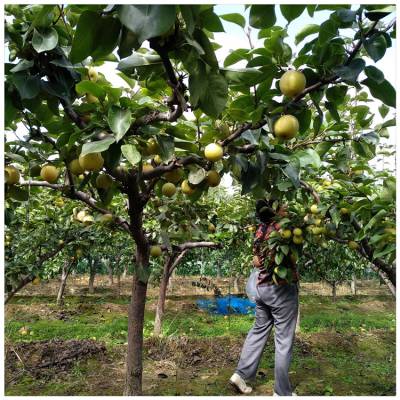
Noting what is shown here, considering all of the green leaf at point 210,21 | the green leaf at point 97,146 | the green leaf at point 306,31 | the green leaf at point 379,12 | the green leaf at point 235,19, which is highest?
the green leaf at point 235,19

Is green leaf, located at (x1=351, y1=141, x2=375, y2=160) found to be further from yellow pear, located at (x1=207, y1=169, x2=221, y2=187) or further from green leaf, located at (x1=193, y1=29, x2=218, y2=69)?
green leaf, located at (x1=193, y1=29, x2=218, y2=69)

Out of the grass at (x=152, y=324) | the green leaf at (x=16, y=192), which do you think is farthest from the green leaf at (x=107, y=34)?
the grass at (x=152, y=324)

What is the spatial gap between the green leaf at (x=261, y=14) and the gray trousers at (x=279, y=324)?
2.61 metres

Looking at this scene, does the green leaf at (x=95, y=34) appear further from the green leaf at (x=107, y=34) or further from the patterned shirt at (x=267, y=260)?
the patterned shirt at (x=267, y=260)

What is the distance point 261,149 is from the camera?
4.74 ft

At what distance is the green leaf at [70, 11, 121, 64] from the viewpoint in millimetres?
873

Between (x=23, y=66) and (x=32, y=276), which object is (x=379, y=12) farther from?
(x=32, y=276)

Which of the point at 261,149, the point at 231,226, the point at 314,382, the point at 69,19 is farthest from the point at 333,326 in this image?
the point at 69,19

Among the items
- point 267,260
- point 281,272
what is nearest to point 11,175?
point 281,272

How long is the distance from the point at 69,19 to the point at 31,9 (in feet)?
0.58

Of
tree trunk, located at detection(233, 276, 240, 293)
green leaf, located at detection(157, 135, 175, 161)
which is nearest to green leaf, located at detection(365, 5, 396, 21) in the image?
green leaf, located at detection(157, 135, 175, 161)

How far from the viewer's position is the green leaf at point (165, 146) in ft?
4.36

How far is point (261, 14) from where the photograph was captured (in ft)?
3.34

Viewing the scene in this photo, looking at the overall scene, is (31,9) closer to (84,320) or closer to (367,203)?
(367,203)
